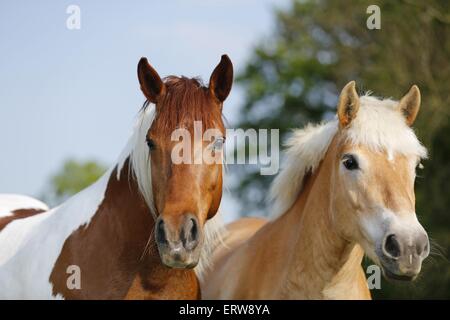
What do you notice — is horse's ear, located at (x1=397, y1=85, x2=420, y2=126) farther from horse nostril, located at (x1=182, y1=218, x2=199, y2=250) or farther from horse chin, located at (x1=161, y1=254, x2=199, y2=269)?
horse chin, located at (x1=161, y1=254, x2=199, y2=269)

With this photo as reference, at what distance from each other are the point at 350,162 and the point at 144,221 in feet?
4.67

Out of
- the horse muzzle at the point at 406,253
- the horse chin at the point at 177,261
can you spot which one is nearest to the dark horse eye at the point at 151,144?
the horse chin at the point at 177,261

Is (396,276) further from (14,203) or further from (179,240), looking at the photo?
(14,203)

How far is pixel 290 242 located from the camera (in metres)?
5.12

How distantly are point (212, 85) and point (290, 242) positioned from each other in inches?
63.6

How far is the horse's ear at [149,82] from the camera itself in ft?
13.1

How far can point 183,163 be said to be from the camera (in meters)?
3.80

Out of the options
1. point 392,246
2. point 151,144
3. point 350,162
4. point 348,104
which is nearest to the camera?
point 151,144

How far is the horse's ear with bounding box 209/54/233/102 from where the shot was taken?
13.4 feet

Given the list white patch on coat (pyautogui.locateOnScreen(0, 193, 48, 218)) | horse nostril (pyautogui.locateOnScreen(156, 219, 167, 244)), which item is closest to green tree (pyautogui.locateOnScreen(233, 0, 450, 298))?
white patch on coat (pyautogui.locateOnScreen(0, 193, 48, 218))

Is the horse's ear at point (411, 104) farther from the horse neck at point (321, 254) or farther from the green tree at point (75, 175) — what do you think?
the green tree at point (75, 175)

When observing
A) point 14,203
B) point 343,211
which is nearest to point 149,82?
point 343,211

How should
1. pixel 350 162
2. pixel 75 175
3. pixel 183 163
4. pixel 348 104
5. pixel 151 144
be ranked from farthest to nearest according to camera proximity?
1. pixel 75 175
2. pixel 348 104
3. pixel 350 162
4. pixel 151 144
5. pixel 183 163
